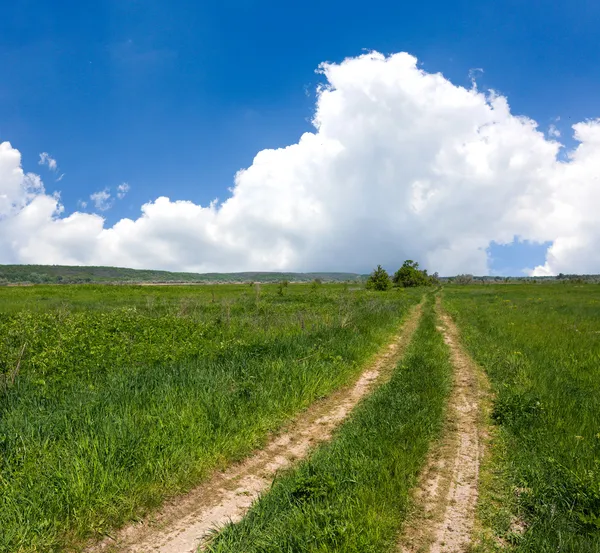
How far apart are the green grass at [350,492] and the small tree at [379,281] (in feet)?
236

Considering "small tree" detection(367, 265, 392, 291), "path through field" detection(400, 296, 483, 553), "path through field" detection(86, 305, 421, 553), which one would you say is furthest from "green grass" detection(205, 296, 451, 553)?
"small tree" detection(367, 265, 392, 291)

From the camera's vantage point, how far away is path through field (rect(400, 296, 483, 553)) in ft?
12.1

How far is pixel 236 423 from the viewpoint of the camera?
20.0ft

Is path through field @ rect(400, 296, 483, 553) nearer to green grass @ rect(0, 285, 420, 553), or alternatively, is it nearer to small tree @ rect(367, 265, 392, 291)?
green grass @ rect(0, 285, 420, 553)

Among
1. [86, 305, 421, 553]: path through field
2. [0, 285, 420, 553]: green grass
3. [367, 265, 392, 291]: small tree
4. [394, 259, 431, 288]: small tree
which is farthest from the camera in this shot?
[394, 259, 431, 288]: small tree

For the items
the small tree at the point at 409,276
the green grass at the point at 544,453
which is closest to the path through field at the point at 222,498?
the green grass at the point at 544,453

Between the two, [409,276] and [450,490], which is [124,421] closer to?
[450,490]

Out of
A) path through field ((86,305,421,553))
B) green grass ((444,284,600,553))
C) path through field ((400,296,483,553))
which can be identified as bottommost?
path through field ((86,305,421,553))

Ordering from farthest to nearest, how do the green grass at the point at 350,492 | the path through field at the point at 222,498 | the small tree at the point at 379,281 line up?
the small tree at the point at 379,281 < the path through field at the point at 222,498 < the green grass at the point at 350,492

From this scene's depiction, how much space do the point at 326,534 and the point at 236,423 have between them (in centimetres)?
288

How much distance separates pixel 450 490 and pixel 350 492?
130cm

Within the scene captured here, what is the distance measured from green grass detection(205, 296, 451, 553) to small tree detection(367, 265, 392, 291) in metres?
72.0

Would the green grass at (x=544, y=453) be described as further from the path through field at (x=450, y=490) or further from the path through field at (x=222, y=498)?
the path through field at (x=222, y=498)

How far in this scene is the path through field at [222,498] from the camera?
385 centimetres
